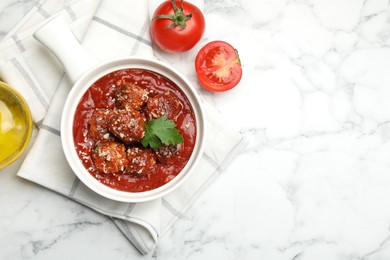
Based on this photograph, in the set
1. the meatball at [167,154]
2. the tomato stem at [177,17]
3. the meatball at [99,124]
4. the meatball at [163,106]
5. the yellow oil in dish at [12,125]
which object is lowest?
the meatball at [167,154]

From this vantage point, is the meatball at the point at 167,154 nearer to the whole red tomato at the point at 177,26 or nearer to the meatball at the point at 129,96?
the meatball at the point at 129,96

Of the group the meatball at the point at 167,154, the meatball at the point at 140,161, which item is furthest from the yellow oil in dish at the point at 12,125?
the meatball at the point at 167,154

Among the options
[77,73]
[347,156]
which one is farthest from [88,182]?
[347,156]

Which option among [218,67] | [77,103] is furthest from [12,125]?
[218,67]

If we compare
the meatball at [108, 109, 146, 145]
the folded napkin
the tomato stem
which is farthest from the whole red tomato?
the meatball at [108, 109, 146, 145]

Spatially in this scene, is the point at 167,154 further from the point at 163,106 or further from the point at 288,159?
the point at 288,159

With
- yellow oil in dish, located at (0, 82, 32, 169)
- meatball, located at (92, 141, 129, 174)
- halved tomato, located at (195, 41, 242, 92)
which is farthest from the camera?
halved tomato, located at (195, 41, 242, 92)

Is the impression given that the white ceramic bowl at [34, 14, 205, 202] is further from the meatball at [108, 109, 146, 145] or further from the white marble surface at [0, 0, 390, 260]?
the white marble surface at [0, 0, 390, 260]

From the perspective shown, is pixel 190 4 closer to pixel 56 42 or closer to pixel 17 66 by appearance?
pixel 56 42
